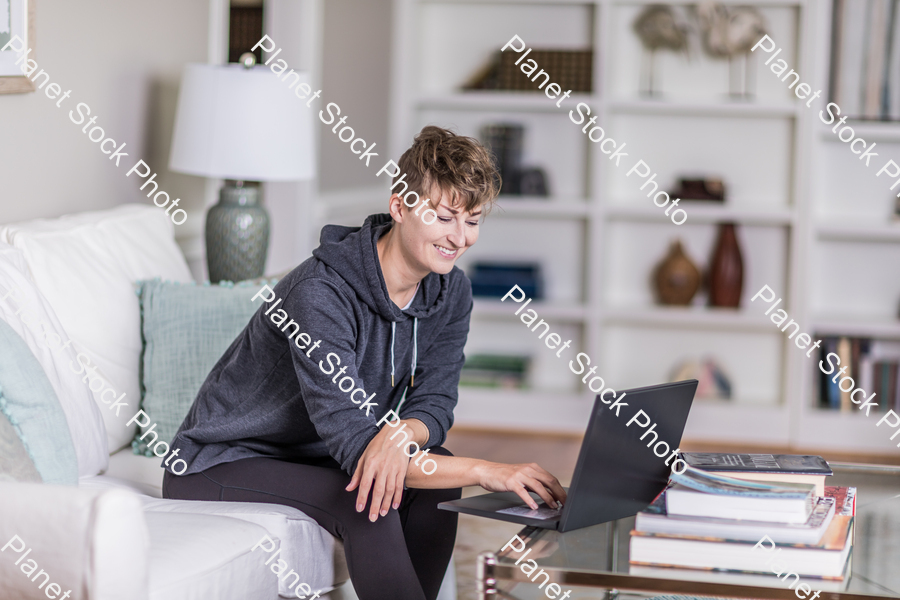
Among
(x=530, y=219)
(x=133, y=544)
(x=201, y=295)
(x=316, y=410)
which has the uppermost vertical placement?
(x=530, y=219)

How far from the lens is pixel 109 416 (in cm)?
199

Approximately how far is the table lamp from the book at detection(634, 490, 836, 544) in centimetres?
159

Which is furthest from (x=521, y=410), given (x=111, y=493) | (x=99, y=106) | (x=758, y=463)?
(x=111, y=493)

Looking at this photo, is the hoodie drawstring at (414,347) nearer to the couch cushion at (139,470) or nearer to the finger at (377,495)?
the finger at (377,495)

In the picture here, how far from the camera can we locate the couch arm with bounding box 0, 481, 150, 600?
1.19 meters

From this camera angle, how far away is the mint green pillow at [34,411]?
1.47 meters

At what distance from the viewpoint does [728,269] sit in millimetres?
3887

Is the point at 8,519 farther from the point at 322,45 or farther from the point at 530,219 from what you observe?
the point at 530,219

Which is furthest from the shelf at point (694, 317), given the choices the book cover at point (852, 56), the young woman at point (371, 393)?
the young woman at point (371, 393)

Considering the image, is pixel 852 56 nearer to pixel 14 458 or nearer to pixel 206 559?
pixel 206 559

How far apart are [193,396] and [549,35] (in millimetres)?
2552

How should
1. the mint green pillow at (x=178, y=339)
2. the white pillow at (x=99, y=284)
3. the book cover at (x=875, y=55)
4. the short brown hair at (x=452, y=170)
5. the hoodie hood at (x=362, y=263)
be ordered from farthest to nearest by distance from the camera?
the book cover at (x=875, y=55) < the mint green pillow at (x=178, y=339) < the white pillow at (x=99, y=284) < the hoodie hood at (x=362, y=263) < the short brown hair at (x=452, y=170)

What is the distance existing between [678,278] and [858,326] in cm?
70

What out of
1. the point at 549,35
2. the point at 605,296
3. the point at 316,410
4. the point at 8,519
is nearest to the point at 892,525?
the point at 316,410
